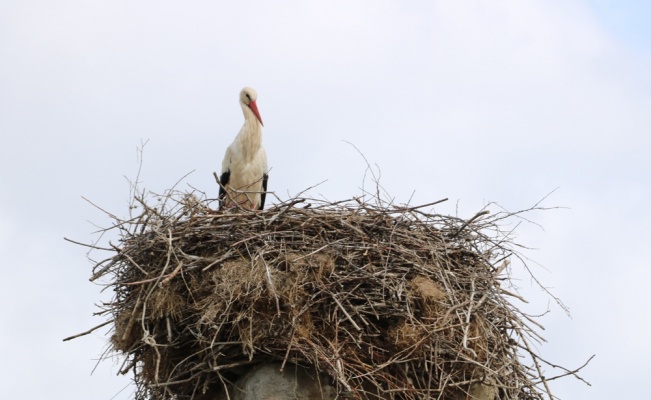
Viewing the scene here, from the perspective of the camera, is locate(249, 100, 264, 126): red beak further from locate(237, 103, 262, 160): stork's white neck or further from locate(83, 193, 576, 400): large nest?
locate(83, 193, 576, 400): large nest

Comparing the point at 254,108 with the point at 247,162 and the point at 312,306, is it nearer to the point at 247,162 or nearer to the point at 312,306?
the point at 247,162

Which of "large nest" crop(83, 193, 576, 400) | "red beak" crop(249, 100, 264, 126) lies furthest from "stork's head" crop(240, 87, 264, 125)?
"large nest" crop(83, 193, 576, 400)

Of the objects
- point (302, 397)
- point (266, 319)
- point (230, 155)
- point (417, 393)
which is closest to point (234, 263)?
point (266, 319)

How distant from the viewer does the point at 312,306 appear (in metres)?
6.17

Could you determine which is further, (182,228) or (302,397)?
(182,228)

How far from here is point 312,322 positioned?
6121 mm

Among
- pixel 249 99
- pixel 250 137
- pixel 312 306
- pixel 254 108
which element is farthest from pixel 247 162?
pixel 312 306

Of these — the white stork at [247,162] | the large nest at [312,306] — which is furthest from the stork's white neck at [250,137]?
the large nest at [312,306]

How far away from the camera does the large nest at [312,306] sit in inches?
238

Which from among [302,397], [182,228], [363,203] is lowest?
[302,397]

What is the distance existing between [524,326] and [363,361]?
108 centimetres

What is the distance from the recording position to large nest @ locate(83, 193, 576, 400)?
604 cm

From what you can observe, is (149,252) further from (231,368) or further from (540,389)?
(540,389)

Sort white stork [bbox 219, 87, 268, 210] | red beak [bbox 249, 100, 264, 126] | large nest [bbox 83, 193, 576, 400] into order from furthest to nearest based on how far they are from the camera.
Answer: red beak [bbox 249, 100, 264, 126], white stork [bbox 219, 87, 268, 210], large nest [bbox 83, 193, 576, 400]
